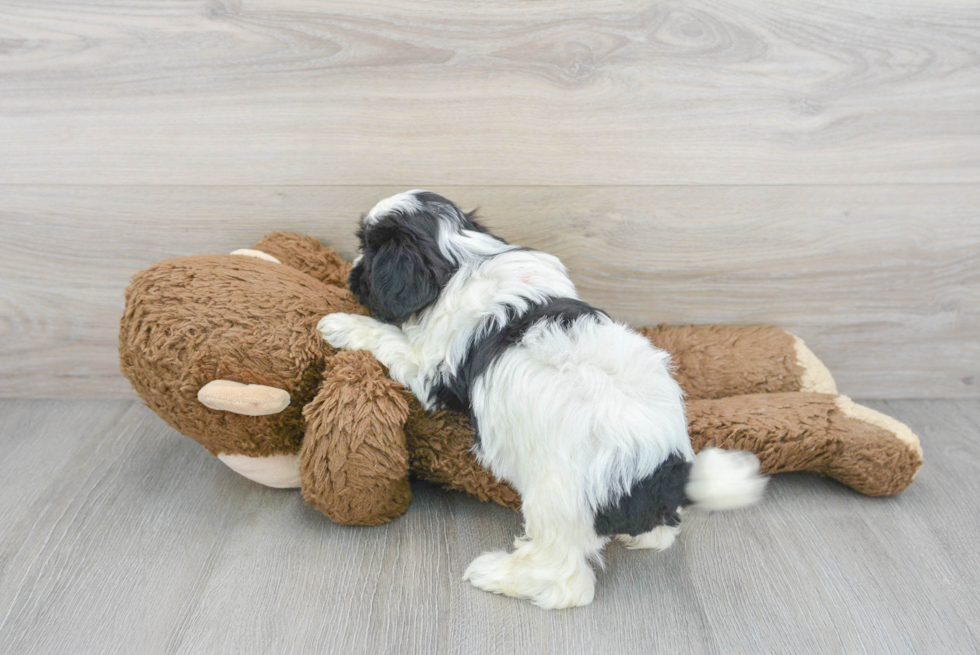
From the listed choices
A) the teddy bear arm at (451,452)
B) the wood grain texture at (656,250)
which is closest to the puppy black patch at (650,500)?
the teddy bear arm at (451,452)

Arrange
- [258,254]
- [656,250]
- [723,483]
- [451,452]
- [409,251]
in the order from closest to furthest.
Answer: [723,483] → [409,251] → [451,452] → [258,254] → [656,250]

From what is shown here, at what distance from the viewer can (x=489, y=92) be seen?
151cm

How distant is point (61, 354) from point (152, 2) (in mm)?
916

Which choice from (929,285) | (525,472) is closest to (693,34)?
(929,285)

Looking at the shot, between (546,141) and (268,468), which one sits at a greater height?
(546,141)

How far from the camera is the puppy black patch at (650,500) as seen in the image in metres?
1.10

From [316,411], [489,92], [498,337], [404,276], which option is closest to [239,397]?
[316,411]

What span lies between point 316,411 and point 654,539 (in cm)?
68

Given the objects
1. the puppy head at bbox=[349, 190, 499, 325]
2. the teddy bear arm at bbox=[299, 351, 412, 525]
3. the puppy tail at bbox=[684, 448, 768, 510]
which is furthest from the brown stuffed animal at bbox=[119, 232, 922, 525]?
the puppy tail at bbox=[684, 448, 768, 510]

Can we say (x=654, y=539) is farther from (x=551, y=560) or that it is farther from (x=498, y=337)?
(x=498, y=337)

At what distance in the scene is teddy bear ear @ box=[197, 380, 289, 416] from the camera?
122cm

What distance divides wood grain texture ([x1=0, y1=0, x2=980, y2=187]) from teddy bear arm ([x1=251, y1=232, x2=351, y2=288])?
0.15 meters

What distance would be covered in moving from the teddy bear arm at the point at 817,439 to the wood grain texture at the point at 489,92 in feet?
1.77

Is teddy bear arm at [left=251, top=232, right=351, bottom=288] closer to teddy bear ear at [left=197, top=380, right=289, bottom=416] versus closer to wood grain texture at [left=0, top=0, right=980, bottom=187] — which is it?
wood grain texture at [left=0, top=0, right=980, bottom=187]
